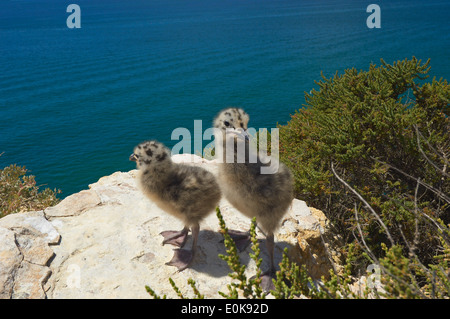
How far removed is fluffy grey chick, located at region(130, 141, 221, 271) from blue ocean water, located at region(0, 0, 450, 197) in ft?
37.3

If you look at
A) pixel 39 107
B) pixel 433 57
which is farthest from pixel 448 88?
pixel 433 57

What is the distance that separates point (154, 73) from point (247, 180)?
27332 millimetres

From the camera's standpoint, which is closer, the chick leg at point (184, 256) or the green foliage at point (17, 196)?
the chick leg at point (184, 256)

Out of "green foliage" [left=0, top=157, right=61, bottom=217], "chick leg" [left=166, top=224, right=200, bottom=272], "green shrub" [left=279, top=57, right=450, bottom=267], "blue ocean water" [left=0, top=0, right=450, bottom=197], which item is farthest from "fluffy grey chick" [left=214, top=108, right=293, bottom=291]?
"blue ocean water" [left=0, top=0, right=450, bottom=197]

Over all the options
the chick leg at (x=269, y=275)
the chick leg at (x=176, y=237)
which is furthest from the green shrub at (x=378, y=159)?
the chick leg at (x=176, y=237)

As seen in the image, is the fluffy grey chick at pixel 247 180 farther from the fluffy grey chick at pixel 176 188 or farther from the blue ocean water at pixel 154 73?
the blue ocean water at pixel 154 73

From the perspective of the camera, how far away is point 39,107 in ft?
77.4

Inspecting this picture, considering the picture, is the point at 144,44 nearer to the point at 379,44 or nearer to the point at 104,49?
the point at 104,49

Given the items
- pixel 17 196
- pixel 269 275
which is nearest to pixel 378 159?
pixel 269 275

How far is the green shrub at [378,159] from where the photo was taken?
283 inches

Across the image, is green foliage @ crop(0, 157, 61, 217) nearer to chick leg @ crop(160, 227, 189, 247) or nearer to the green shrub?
chick leg @ crop(160, 227, 189, 247)

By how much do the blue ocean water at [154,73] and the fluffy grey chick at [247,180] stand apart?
11.8 meters

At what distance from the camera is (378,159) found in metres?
7.88

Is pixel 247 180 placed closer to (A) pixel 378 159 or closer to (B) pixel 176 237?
(B) pixel 176 237
